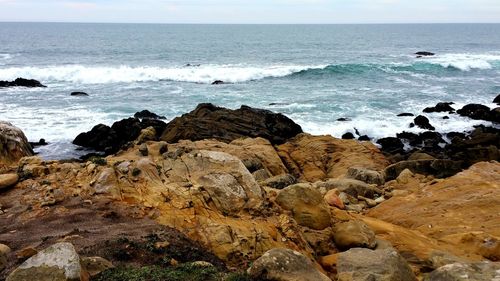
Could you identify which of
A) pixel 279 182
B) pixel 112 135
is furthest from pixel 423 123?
pixel 112 135

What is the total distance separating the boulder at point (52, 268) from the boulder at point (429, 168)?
43.2 feet

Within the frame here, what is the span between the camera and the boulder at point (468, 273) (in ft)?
Answer: 21.8

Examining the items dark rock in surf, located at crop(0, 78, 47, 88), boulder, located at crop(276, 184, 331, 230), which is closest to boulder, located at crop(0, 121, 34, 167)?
boulder, located at crop(276, 184, 331, 230)

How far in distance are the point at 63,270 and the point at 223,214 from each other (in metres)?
4.08

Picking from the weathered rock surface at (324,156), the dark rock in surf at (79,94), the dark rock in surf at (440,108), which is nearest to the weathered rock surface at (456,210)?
the weathered rock surface at (324,156)

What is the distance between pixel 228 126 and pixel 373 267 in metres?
15.7

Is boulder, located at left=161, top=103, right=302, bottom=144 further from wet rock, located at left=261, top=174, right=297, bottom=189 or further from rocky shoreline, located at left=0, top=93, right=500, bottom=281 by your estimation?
wet rock, located at left=261, top=174, right=297, bottom=189

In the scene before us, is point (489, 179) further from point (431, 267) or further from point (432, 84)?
point (432, 84)

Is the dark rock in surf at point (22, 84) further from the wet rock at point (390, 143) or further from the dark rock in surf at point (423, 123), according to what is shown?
the dark rock in surf at point (423, 123)

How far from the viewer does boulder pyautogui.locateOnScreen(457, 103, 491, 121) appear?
30.3 meters

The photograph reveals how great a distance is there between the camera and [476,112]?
3069cm

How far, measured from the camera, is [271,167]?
1808 centimetres

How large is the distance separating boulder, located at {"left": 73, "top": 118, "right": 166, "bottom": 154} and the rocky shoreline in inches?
341

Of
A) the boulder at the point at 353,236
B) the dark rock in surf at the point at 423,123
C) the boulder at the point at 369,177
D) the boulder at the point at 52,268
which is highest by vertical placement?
the boulder at the point at 52,268
